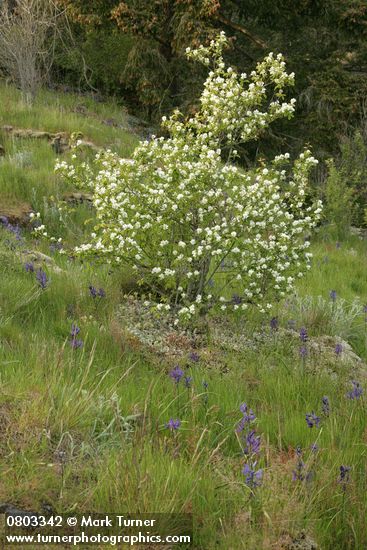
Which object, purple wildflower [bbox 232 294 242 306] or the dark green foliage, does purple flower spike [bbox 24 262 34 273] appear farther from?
the dark green foliage

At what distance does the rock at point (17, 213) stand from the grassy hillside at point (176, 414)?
1088 mm

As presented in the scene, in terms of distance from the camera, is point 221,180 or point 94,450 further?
point 221,180

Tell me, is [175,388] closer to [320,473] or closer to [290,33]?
[320,473]

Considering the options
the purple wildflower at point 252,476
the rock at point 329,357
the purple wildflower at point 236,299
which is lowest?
the rock at point 329,357

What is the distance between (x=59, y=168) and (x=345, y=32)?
11.7 metres

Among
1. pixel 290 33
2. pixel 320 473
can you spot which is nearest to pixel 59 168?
pixel 320 473

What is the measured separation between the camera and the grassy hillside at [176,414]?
8.51 ft

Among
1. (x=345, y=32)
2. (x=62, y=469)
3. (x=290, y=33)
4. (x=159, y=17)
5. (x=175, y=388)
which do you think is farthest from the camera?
(x=290, y=33)

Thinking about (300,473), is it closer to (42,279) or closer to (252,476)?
(252,476)

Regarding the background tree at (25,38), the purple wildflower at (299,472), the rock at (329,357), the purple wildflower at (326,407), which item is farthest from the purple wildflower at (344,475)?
the background tree at (25,38)

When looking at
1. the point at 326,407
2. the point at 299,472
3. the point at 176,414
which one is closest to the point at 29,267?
the point at 176,414

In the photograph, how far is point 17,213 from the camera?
7785 mm

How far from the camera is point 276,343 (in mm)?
5246

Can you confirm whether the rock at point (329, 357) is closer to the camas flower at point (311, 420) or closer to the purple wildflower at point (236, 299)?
the purple wildflower at point (236, 299)
